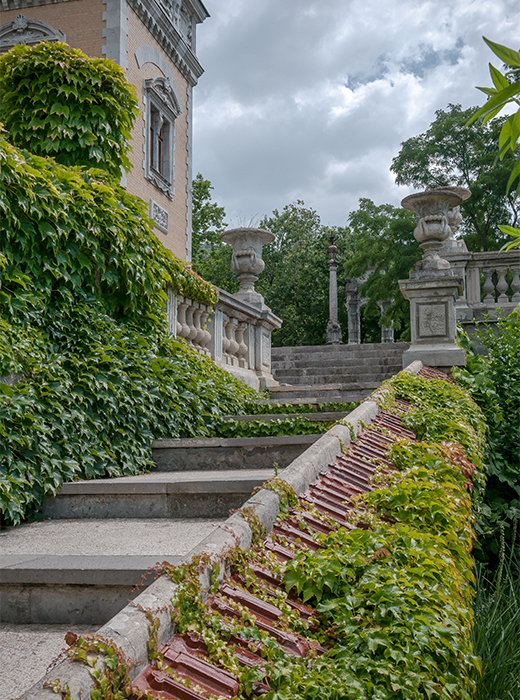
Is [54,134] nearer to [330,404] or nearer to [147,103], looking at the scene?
[330,404]

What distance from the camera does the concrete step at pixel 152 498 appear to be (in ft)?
12.1

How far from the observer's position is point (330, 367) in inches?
444

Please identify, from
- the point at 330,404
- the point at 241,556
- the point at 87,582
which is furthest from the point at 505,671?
the point at 330,404

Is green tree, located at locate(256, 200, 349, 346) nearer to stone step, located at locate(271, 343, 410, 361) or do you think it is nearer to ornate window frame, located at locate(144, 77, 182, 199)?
ornate window frame, located at locate(144, 77, 182, 199)

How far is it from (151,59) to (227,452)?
13468 millimetres

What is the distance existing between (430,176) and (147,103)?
44.2 ft

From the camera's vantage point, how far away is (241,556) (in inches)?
79.3

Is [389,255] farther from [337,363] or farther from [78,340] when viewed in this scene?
[78,340]

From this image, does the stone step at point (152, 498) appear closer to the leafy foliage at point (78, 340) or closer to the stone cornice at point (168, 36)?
the leafy foliage at point (78, 340)

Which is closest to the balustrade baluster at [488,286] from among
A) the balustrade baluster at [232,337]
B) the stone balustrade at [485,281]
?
the stone balustrade at [485,281]

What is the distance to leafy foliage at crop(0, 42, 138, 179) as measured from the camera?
6.04 m

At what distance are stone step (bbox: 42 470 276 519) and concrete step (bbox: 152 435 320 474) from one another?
A: 806 mm

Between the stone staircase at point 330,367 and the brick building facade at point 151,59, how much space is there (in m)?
4.45

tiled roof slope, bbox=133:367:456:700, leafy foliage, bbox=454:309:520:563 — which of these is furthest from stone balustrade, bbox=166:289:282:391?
tiled roof slope, bbox=133:367:456:700
